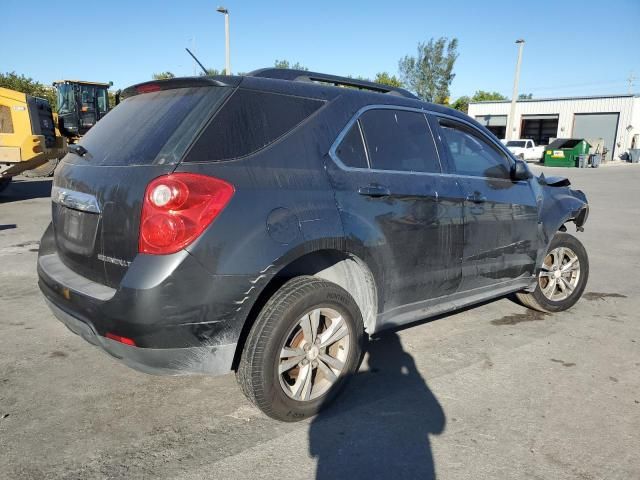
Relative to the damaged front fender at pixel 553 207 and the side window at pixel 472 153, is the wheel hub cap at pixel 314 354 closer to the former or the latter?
the side window at pixel 472 153

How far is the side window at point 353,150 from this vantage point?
9.66 ft

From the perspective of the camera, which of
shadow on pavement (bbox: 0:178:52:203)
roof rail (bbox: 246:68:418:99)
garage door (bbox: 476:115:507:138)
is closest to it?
roof rail (bbox: 246:68:418:99)

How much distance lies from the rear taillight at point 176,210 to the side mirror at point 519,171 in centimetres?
268

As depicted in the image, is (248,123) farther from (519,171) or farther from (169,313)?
(519,171)

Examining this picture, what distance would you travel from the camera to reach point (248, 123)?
103 inches

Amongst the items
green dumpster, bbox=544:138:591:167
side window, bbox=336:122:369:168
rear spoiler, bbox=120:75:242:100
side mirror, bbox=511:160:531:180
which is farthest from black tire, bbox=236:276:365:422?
green dumpster, bbox=544:138:591:167

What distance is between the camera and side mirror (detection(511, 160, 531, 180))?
13.3 feet

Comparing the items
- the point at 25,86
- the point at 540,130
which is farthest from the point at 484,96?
the point at 25,86

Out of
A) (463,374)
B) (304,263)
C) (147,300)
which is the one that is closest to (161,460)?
(147,300)

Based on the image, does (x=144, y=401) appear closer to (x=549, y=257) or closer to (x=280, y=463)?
(x=280, y=463)

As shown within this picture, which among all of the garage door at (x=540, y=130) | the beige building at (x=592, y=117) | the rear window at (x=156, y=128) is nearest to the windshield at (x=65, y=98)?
the rear window at (x=156, y=128)

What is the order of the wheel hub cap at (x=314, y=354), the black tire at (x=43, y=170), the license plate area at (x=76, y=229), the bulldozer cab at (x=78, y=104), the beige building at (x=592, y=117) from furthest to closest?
the beige building at (x=592, y=117) < the bulldozer cab at (x=78, y=104) < the black tire at (x=43, y=170) < the wheel hub cap at (x=314, y=354) < the license plate area at (x=76, y=229)

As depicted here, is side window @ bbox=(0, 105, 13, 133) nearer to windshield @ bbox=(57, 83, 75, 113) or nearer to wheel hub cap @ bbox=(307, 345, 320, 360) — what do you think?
windshield @ bbox=(57, 83, 75, 113)

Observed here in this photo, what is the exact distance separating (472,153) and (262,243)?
7.09 ft
